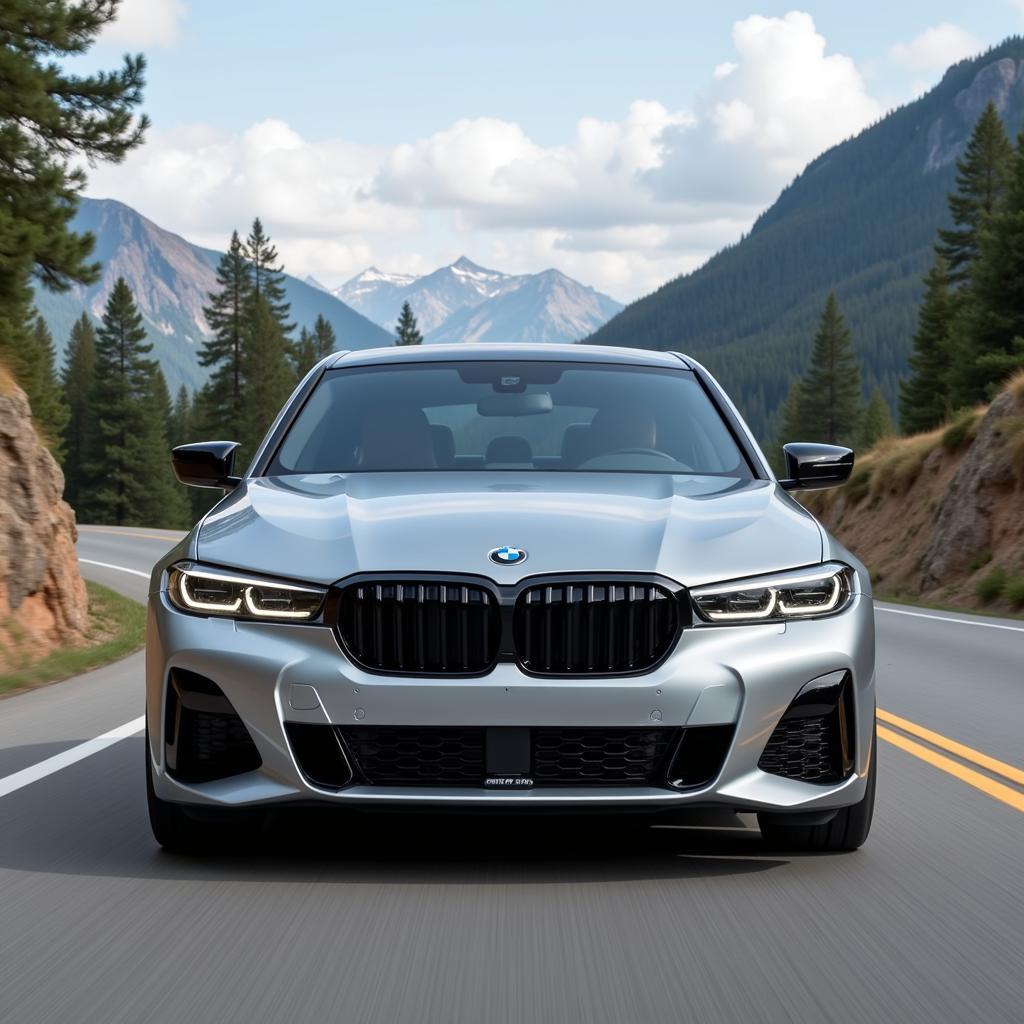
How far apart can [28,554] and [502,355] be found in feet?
28.0

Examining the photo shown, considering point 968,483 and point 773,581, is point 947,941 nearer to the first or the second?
point 773,581

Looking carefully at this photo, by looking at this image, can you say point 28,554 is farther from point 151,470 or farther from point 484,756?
point 151,470

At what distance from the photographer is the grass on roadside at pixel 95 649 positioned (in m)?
11.1

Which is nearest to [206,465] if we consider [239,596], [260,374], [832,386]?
[239,596]

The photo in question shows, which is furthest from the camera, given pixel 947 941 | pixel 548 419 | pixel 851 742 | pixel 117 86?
pixel 117 86

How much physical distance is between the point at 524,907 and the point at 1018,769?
3.55 meters

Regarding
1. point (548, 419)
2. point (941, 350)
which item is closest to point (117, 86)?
point (548, 419)

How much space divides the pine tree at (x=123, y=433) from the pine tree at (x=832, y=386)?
4068cm

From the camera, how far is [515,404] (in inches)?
262

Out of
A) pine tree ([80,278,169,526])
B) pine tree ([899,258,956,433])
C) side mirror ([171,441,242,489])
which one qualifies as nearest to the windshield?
side mirror ([171,441,242,489])

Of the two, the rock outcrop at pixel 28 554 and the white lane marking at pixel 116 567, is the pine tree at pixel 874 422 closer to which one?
the white lane marking at pixel 116 567

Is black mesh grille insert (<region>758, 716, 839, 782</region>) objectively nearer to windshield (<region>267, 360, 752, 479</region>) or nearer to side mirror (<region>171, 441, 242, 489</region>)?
windshield (<region>267, 360, 752, 479</region>)

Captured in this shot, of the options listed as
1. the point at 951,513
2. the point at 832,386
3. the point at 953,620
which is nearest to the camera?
the point at 953,620

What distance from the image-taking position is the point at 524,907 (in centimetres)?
445
